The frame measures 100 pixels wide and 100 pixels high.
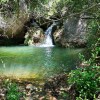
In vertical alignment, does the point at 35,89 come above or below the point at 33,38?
below

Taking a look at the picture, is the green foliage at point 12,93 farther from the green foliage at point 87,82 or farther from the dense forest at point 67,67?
the green foliage at point 87,82

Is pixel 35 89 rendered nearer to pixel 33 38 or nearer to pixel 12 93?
pixel 12 93

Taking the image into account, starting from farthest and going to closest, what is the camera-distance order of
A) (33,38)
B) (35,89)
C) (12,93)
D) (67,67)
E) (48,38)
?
(48,38), (33,38), (67,67), (35,89), (12,93)

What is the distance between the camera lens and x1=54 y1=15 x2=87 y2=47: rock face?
64.7 feet

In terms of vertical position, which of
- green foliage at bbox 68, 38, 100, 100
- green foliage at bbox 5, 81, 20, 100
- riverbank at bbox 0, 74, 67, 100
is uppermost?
green foliage at bbox 68, 38, 100, 100

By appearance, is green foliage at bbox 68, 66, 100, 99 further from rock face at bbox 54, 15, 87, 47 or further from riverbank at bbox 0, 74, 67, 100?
rock face at bbox 54, 15, 87, 47

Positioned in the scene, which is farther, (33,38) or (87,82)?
(33,38)

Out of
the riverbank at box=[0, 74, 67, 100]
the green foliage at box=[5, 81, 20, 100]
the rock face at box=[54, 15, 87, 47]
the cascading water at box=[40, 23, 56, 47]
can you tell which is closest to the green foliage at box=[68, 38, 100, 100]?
the riverbank at box=[0, 74, 67, 100]

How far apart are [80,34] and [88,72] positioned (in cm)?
1334

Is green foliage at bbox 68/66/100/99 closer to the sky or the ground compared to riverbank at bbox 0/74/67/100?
closer to the sky

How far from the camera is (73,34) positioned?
808 inches

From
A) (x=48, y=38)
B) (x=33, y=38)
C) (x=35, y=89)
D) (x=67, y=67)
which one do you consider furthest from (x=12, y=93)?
(x=48, y=38)

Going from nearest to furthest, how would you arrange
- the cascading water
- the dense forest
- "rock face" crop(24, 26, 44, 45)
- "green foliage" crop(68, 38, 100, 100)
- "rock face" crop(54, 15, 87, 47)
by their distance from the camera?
"green foliage" crop(68, 38, 100, 100) → the dense forest → "rock face" crop(54, 15, 87, 47) → the cascading water → "rock face" crop(24, 26, 44, 45)

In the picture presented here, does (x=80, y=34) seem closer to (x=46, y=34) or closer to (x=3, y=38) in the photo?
(x=46, y=34)
